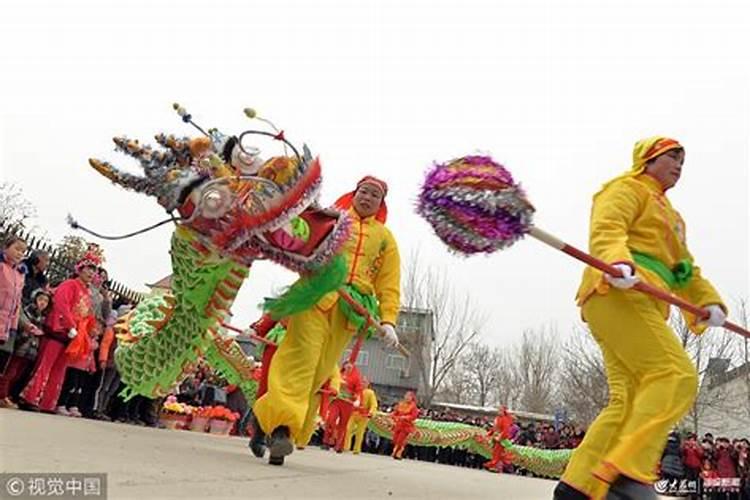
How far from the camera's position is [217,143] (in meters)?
5.55

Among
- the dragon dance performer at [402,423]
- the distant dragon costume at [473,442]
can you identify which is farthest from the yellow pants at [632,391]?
the distant dragon costume at [473,442]

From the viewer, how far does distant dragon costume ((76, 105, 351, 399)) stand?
16.0 feet

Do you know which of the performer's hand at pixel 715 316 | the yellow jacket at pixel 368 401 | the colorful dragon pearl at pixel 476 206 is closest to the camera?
the colorful dragon pearl at pixel 476 206

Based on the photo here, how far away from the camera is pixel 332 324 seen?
17.5 feet

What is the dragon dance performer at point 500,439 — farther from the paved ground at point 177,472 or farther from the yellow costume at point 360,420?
the paved ground at point 177,472

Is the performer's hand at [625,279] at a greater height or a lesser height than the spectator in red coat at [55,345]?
greater

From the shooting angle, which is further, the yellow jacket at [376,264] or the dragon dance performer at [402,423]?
the dragon dance performer at [402,423]

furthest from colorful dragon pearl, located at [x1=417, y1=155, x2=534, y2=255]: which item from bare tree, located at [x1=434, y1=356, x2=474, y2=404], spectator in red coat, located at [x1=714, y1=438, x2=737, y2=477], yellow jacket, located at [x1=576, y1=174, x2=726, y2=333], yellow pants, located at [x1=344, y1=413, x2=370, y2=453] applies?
bare tree, located at [x1=434, y1=356, x2=474, y2=404]

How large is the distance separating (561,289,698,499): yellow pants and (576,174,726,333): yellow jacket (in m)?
0.14

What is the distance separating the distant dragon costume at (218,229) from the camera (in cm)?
486

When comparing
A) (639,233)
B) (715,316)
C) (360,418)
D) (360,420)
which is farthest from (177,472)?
(360,420)

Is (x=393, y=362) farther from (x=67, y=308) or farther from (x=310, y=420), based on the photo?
(x=310, y=420)

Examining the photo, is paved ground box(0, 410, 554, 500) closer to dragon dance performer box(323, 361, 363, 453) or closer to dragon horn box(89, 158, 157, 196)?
dragon horn box(89, 158, 157, 196)

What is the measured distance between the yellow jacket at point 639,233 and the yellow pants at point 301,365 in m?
1.95
